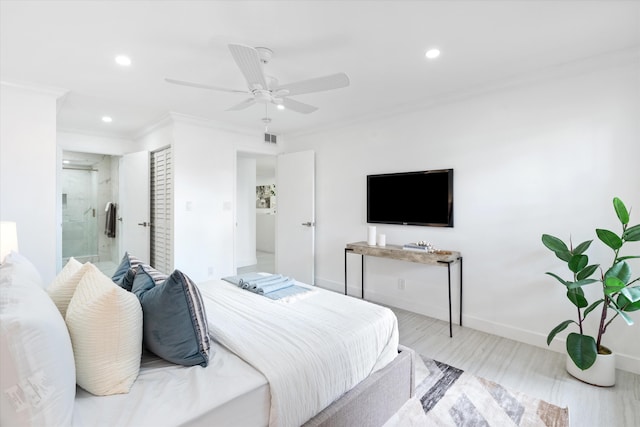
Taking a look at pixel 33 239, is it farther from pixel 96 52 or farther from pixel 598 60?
pixel 598 60

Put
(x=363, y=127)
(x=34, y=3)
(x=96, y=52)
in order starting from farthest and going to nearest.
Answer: (x=363, y=127) → (x=96, y=52) → (x=34, y=3)

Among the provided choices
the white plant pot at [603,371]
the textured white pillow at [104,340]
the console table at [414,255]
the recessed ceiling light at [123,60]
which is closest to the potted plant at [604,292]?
the white plant pot at [603,371]

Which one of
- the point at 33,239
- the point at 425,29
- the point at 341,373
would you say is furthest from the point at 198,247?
the point at 425,29

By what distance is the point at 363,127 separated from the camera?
13.1 feet

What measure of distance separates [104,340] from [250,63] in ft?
5.26

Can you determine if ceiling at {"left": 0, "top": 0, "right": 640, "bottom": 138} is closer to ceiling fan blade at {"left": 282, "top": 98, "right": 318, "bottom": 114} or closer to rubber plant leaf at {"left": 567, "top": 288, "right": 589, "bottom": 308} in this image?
ceiling fan blade at {"left": 282, "top": 98, "right": 318, "bottom": 114}

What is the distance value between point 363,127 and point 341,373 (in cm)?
319

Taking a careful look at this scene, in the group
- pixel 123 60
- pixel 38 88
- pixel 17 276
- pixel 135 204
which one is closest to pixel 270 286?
pixel 17 276

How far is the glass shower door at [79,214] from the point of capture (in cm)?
607

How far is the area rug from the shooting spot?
5.83 ft

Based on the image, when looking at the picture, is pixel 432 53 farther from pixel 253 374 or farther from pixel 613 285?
pixel 253 374

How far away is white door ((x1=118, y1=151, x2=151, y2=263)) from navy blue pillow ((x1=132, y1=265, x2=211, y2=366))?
3.57 metres

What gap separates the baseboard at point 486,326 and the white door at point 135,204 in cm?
303

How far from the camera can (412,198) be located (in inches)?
138
